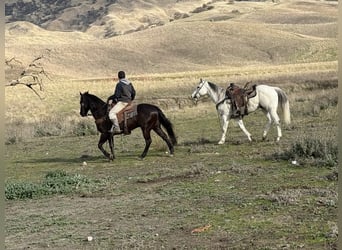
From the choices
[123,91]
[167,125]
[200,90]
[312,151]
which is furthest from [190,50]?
[312,151]

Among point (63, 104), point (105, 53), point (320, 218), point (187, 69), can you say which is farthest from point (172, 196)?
point (105, 53)

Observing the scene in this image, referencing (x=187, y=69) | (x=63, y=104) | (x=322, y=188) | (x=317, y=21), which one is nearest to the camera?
(x=322, y=188)

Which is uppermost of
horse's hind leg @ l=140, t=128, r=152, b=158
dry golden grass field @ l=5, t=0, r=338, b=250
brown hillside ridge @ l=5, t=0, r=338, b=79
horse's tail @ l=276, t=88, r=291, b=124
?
brown hillside ridge @ l=5, t=0, r=338, b=79

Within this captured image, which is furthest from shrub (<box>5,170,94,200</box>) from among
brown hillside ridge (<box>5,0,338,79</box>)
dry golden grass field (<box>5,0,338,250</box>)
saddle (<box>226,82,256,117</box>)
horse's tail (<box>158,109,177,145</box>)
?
brown hillside ridge (<box>5,0,338,79</box>)

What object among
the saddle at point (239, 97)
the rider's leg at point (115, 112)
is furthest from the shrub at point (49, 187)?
the saddle at point (239, 97)

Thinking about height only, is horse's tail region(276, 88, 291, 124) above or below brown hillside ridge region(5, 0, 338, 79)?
below

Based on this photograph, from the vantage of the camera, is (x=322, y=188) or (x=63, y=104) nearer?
(x=322, y=188)

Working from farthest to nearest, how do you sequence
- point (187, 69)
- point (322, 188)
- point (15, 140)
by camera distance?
point (187, 69)
point (15, 140)
point (322, 188)

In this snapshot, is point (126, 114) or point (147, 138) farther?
point (147, 138)

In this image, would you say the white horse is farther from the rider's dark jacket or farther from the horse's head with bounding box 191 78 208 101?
the rider's dark jacket

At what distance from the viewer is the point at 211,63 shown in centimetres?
8212

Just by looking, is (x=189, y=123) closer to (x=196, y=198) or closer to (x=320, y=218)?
(x=196, y=198)

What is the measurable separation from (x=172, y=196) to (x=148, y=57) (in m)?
77.2

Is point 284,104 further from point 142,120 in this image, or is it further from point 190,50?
point 190,50
